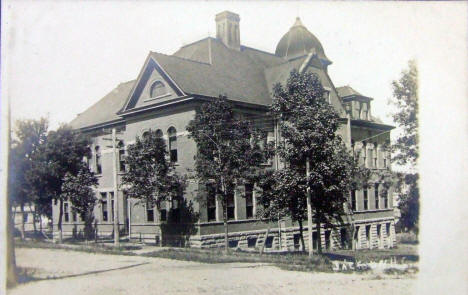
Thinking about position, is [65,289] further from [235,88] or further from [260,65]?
[260,65]

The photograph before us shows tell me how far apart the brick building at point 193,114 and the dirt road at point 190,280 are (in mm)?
5821

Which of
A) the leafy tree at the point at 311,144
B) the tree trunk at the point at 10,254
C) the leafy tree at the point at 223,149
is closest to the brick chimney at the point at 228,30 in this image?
the leafy tree at the point at 223,149

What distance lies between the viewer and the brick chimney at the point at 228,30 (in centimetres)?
3177

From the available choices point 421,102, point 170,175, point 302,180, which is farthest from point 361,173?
point 421,102

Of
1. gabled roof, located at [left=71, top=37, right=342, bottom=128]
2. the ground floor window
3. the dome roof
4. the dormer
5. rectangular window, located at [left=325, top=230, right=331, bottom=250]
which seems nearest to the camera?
gabled roof, located at [left=71, top=37, right=342, bottom=128]

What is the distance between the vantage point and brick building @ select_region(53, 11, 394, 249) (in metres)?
24.6

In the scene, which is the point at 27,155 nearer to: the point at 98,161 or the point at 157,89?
the point at 98,161

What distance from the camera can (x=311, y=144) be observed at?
18.2 m

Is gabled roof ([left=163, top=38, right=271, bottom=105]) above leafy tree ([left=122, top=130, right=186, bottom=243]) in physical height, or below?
above

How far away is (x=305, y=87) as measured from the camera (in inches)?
749

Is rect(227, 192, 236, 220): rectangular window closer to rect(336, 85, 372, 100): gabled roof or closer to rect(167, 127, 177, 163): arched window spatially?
rect(167, 127, 177, 163): arched window

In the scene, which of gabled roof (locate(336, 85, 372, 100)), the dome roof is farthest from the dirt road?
the dome roof

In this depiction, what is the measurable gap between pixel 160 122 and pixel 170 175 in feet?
12.6

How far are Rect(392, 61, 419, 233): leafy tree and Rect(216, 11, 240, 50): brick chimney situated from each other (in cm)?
1883
